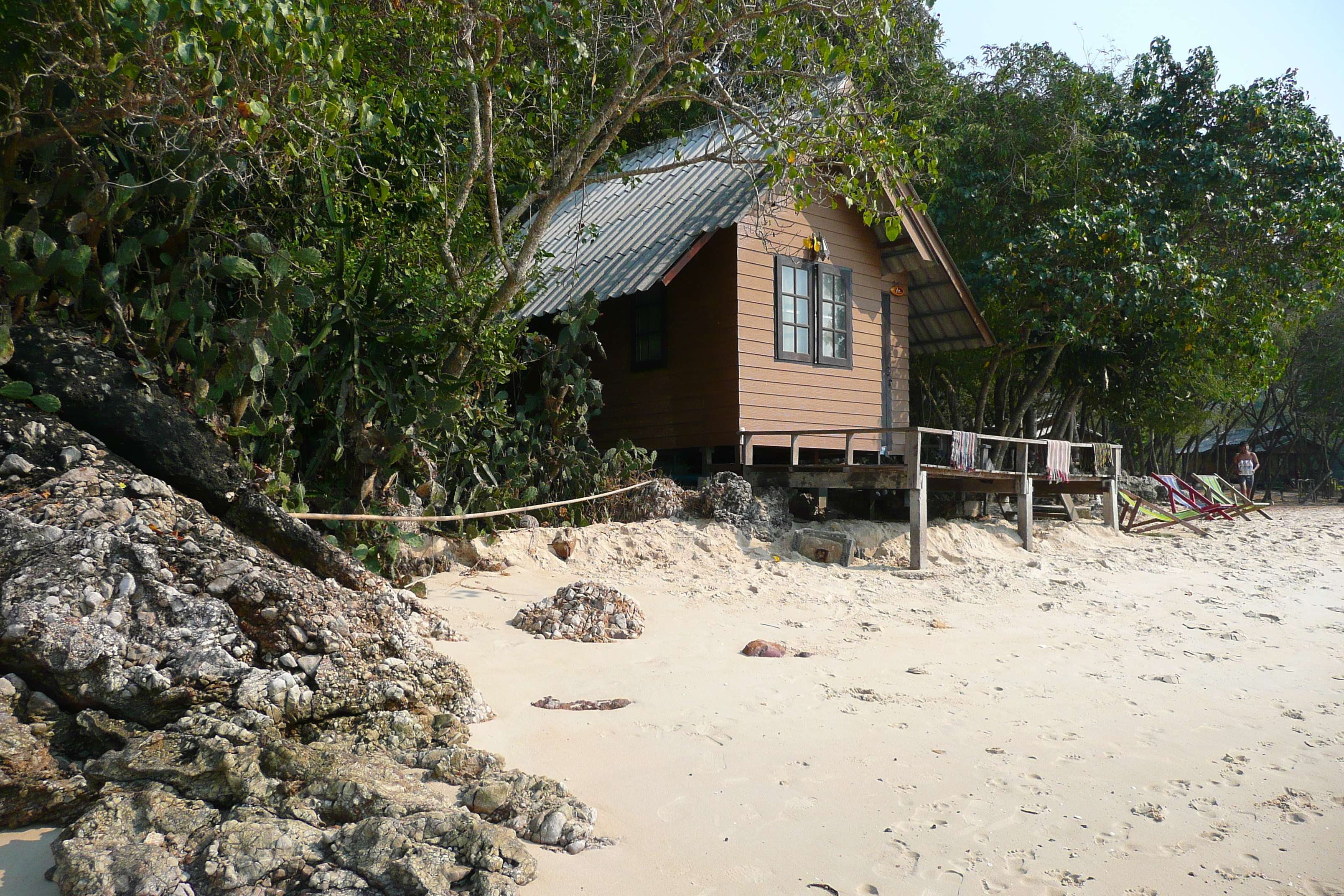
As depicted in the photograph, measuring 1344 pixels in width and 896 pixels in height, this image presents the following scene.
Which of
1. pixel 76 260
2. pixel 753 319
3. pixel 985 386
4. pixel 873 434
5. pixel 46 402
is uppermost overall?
pixel 753 319

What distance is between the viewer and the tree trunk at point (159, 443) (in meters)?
4.44

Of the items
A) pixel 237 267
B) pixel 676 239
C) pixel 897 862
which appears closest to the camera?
pixel 897 862

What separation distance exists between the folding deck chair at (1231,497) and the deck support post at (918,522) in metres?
9.50

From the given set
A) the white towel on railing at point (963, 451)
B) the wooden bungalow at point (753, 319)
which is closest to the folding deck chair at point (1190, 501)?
the wooden bungalow at point (753, 319)

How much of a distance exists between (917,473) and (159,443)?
7.42 meters

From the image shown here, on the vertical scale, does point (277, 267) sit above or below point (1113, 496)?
above

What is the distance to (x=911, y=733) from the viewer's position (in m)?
4.34

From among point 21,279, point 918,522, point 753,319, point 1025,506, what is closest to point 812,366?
point 753,319

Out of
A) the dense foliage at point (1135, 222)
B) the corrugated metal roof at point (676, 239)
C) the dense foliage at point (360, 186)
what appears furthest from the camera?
the dense foliage at point (1135, 222)

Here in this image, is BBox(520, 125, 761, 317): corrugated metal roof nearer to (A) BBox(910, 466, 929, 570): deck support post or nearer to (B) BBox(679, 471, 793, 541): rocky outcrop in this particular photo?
(B) BBox(679, 471, 793, 541): rocky outcrop

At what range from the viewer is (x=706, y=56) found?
29.0 ft

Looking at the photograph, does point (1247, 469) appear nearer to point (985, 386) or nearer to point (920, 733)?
point (985, 386)

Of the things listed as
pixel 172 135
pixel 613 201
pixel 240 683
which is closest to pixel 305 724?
pixel 240 683

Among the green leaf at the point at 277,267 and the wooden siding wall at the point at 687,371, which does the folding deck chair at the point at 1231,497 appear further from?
the green leaf at the point at 277,267
